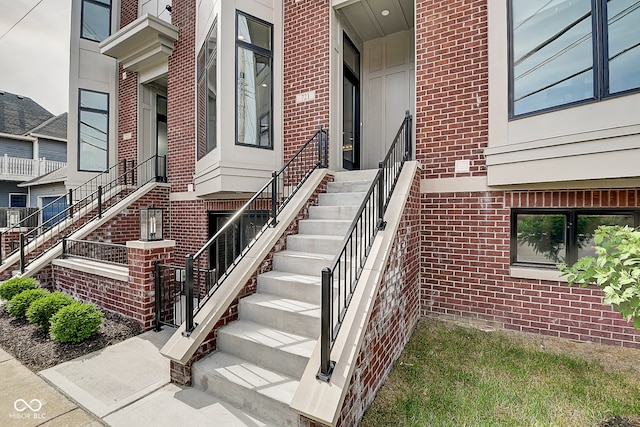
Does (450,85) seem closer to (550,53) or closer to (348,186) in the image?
(550,53)

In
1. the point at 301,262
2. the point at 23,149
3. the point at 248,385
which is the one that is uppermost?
the point at 23,149

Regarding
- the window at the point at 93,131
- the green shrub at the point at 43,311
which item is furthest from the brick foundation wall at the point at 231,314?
the window at the point at 93,131

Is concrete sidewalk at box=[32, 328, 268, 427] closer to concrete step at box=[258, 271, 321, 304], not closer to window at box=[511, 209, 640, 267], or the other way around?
concrete step at box=[258, 271, 321, 304]

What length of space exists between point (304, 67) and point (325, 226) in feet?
11.1

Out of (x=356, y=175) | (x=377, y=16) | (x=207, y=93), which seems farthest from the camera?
(x=207, y=93)

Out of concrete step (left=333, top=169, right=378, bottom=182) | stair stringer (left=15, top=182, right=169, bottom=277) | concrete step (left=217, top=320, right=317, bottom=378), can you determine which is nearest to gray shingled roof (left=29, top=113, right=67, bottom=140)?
stair stringer (left=15, top=182, right=169, bottom=277)


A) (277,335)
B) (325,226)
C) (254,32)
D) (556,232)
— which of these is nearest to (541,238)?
(556,232)

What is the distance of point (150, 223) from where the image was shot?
177 inches

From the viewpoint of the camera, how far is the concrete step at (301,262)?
3.87 m

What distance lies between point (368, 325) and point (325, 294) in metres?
0.65

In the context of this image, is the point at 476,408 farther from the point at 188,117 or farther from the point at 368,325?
the point at 188,117

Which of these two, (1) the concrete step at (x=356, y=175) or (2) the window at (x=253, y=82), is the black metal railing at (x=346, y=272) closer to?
(1) the concrete step at (x=356, y=175)

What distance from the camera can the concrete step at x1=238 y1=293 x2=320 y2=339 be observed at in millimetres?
3141

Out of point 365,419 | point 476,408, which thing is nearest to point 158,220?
point 365,419
